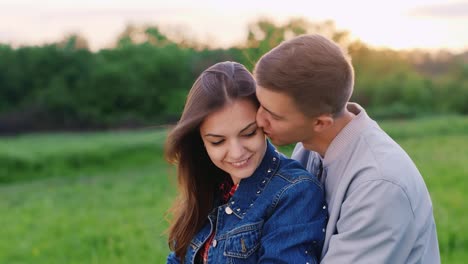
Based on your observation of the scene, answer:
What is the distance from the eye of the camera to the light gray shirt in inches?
84.9

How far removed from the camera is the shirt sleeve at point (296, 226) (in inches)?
90.5

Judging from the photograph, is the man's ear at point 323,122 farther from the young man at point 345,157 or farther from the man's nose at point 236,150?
the man's nose at point 236,150

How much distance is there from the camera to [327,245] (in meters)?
2.32

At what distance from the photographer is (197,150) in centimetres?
274

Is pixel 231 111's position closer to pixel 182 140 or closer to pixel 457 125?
pixel 182 140

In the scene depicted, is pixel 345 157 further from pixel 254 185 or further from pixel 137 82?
pixel 137 82

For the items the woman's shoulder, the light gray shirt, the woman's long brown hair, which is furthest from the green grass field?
the light gray shirt

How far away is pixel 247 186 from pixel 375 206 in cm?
51

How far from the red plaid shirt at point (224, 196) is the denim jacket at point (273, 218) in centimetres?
7

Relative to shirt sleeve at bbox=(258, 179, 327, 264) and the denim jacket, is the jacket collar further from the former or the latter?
shirt sleeve at bbox=(258, 179, 327, 264)

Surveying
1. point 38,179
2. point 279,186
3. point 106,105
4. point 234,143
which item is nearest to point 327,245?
point 279,186

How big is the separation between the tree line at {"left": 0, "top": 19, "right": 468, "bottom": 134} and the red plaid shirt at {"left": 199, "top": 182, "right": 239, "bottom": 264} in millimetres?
13125

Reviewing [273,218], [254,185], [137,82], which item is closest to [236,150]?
[254,185]

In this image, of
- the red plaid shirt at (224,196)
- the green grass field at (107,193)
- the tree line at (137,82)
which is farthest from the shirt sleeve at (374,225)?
the tree line at (137,82)
